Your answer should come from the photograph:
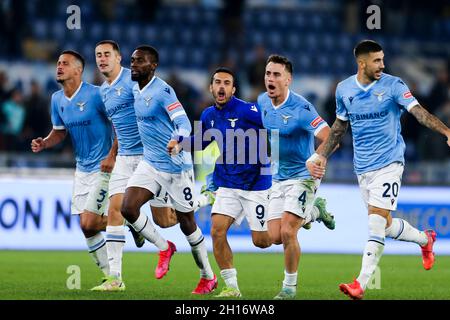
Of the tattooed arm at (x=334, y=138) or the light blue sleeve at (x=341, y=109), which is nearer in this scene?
the tattooed arm at (x=334, y=138)

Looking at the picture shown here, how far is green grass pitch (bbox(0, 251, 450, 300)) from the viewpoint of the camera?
38.8ft

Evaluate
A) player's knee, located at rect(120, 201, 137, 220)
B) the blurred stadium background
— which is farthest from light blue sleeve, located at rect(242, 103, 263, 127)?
the blurred stadium background

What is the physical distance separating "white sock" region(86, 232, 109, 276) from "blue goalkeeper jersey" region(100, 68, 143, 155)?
3.29 ft

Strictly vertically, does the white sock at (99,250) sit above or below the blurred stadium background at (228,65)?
below

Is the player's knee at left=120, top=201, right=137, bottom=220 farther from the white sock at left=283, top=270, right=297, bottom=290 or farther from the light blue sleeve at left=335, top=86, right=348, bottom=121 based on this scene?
the light blue sleeve at left=335, top=86, right=348, bottom=121

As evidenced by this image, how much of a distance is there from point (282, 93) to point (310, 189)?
1.02 m

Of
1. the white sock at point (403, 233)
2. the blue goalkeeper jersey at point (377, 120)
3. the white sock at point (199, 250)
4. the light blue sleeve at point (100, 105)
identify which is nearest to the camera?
the blue goalkeeper jersey at point (377, 120)

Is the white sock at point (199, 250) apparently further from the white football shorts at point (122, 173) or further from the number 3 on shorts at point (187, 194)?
the white football shorts at point (122, 173)

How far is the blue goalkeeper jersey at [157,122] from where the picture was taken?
39.8ft

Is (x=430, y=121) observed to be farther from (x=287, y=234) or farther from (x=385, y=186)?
(x=287, y=234)

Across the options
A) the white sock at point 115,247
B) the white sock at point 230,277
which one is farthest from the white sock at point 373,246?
the white sock at point 115,247

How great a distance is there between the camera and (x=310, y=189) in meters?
11.8

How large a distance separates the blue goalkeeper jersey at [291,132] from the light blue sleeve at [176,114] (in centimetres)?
82

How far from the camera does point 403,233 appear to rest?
12.2m
